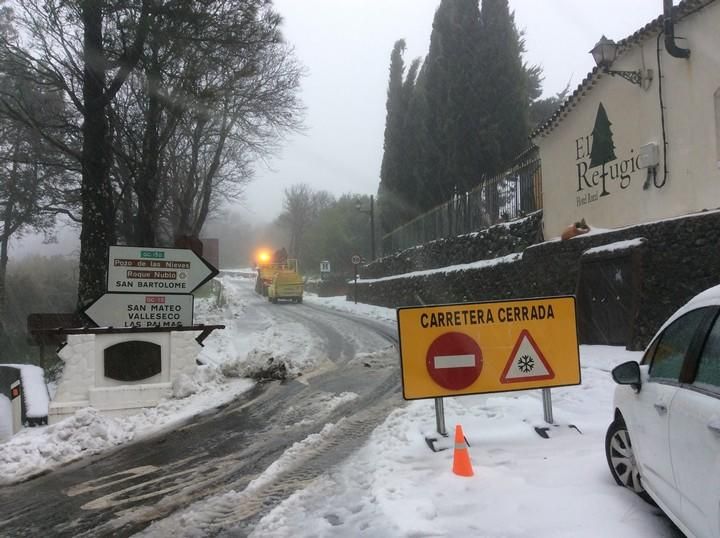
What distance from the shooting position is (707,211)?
29.3 ft

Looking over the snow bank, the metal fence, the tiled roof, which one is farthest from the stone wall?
the snow bank

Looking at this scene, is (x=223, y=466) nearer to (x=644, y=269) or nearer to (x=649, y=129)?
(x=644, y=269)

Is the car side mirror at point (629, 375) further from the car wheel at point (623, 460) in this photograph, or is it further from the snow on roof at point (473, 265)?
the snow on roof at point (473, 265)

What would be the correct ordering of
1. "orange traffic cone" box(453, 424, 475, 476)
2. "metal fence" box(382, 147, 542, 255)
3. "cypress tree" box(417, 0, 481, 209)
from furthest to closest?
"cypress tree" box(417, 0, 481, 209)
"metal fence" box(382, 147, 542, 255)
"orange traffic cone" box(453, 424, 475, 476)

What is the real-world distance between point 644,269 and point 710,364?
7.54m

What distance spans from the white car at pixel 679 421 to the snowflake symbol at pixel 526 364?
156cm

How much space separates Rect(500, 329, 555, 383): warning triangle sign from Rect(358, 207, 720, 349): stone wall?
447 cm

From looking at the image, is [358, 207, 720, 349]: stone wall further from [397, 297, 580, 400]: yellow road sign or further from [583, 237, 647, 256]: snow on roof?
[397, 297, 580, 400]: yellow road sign

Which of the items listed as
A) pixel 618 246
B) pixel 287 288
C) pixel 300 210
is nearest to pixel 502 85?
pixel 618 246

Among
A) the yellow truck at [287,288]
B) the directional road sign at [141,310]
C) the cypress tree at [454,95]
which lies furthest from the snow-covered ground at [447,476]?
the yellow truck at [287,288]

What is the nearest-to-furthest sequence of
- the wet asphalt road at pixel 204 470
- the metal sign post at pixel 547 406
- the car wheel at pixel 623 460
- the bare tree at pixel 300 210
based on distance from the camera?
the car wheel at pixel 623 460 < the wet asphalt road at pixel 204 470 < the metal sign post at pixel 547 406 < the bare tree at pixel 300 210

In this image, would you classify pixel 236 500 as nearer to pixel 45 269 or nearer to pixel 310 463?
pixel 310 463

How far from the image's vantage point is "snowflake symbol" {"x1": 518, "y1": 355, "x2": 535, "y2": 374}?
18.9 feet

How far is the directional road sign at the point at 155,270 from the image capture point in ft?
30.2
